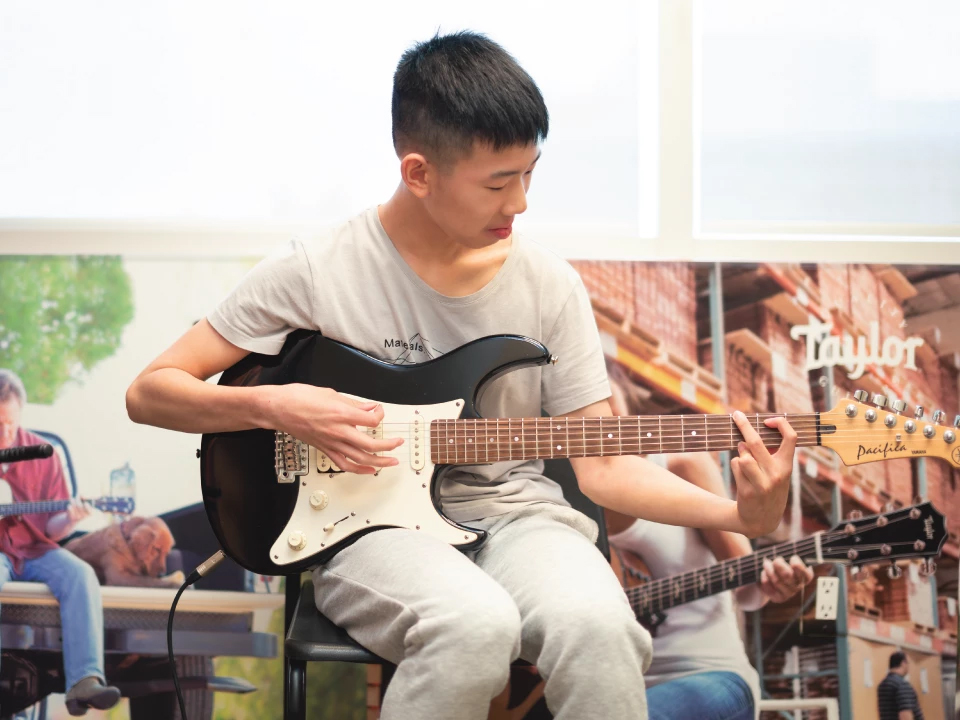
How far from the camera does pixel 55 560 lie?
1.77 meters

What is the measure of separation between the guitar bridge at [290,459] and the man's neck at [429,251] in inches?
13.2

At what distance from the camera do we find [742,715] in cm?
179

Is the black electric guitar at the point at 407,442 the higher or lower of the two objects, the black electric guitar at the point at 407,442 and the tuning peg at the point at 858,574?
the higher

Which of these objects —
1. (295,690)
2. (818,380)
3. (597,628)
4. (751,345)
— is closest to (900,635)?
(818,380)

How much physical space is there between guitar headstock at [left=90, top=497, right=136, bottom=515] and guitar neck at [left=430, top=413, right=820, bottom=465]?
83 centimetres

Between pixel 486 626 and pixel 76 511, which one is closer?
pixel 486 626

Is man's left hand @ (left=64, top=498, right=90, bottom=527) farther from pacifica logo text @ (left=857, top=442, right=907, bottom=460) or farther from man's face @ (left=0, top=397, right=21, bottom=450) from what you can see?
pacifica logo text @ (left=857, top=442, right=907, bottom=460)

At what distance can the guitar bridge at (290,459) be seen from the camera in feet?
4.24

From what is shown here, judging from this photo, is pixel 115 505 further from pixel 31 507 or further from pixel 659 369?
pixel 659 369

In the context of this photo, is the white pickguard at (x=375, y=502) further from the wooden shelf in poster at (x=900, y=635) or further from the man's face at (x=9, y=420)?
the wooden shelf in poster at (x=900, y=635)

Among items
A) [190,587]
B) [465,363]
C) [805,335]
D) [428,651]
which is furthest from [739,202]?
[190,587]

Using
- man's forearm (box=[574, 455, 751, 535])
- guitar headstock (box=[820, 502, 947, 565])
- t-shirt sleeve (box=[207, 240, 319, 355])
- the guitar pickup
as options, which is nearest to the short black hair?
t-shirt sleeve (box=[207, 240, 319, 355])

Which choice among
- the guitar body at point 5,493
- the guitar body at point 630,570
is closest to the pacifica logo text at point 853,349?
the guitar body at point 630,570

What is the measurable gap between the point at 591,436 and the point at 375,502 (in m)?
0.35
